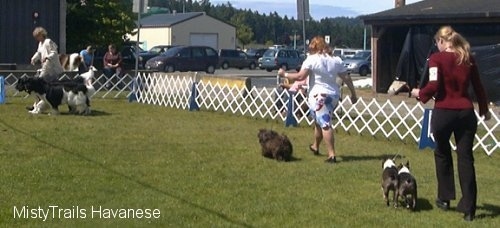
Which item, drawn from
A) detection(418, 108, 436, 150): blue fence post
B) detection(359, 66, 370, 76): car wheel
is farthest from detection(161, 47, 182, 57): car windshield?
detection(418, 108, 436, 150): blue fence post

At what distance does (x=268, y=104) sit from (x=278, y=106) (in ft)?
1.61

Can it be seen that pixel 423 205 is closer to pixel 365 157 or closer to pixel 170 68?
pixel 365 157

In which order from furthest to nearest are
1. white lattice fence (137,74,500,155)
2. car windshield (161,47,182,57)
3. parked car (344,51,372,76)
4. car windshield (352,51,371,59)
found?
1. car windshield (352,51,371,59)
2. parked car (344,51,372,76)
3. car windshield (161,47,182,57)
4. white lattice fence (137,74,500,155)

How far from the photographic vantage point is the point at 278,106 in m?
16.3

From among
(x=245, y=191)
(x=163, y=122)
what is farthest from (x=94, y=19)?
(x=245, y=191)

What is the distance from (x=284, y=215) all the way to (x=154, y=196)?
53.9 inches

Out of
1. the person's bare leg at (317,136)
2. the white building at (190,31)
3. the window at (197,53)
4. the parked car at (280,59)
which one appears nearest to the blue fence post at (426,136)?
the person's bare leg at (317,136)

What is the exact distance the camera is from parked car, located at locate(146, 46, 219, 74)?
41.8m

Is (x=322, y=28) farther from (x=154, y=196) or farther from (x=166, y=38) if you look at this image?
(x=154, y=196)

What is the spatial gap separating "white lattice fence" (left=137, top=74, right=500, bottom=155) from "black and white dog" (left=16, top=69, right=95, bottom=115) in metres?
2.99

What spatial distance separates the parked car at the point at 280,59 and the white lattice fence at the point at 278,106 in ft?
94.6

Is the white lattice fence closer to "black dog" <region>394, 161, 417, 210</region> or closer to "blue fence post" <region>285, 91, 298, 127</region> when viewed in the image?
"blue fence post" <region>285, 91, 298, 127</region>

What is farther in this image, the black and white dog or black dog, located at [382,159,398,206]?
the black and white dog

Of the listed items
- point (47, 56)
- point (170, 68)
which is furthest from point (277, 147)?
point (170, 68)
